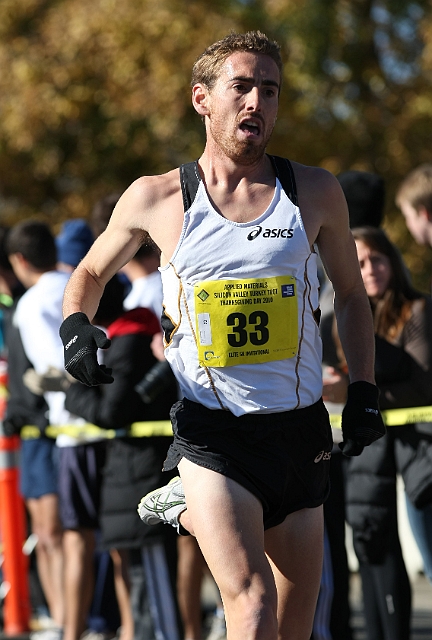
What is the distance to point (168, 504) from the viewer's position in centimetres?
383

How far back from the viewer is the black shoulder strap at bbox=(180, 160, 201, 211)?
3.69 m

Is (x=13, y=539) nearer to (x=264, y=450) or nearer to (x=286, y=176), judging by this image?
(x=264, y=450)

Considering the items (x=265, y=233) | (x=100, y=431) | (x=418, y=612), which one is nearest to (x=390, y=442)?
(x=100, y=431)

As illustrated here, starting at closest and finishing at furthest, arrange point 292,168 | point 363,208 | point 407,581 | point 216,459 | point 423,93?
point 216,459, point 292,168, point 407,581, point 363,208, point 423,93

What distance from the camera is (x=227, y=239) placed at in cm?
362

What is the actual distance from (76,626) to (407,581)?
1947 mm

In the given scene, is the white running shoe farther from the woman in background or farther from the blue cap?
the blue cap

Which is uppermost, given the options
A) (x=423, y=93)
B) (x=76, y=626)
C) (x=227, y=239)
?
(x=423, y=93)

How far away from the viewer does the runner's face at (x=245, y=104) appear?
3.68 m

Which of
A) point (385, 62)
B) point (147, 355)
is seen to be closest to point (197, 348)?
point (147, 355)

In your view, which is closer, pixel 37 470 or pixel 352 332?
pixel 352 332

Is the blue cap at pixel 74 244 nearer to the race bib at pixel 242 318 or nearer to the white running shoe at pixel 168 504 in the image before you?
the white running shoe at pixel 168 504

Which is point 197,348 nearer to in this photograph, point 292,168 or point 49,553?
point 292,168

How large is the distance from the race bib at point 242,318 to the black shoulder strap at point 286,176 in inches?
11.1
